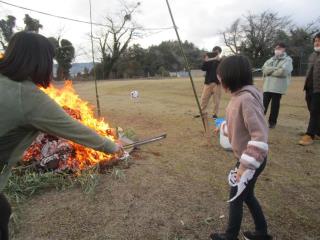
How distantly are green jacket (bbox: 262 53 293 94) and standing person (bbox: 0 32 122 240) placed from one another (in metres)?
5.45

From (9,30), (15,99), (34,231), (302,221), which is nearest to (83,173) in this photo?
(34,231)

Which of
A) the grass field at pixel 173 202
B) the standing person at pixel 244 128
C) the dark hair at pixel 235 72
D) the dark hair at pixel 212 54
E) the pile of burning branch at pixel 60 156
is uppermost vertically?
the dark hair at pixel 212 54

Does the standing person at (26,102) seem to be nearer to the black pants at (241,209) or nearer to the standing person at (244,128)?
the standing person at (244,128)

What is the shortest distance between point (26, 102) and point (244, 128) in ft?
5.04

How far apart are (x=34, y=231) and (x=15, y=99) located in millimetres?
1680

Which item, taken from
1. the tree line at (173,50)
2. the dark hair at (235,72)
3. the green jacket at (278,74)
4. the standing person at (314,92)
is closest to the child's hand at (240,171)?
the dark hair at (235,72)

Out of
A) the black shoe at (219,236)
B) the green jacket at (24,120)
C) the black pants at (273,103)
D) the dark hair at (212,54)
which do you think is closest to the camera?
the green jacket at (24,120)

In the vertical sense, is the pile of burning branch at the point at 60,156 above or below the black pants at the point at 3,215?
below

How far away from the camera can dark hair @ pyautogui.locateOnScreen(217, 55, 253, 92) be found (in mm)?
2389

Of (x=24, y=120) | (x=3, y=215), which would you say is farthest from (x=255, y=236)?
(x=24, y=120)

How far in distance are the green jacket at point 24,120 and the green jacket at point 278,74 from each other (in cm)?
543

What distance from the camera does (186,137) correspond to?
596 cm

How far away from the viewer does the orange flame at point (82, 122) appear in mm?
4031

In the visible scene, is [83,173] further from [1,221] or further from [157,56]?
[157,56]
